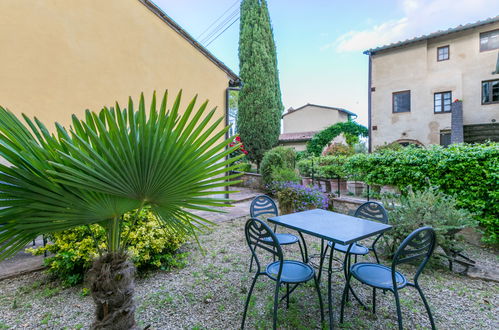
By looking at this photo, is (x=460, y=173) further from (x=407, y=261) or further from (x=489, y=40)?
(x=489, y=40)

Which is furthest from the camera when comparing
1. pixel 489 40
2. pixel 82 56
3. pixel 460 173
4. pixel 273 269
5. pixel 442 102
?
pixel 442 102

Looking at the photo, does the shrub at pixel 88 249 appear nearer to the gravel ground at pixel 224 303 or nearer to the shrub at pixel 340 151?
the gravel ground at pixel 224 303

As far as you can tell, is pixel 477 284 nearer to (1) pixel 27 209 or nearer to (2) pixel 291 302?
(2) pixel 291 302

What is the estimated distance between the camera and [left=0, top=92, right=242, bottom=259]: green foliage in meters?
1.27

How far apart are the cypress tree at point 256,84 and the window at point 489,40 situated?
10.7 m

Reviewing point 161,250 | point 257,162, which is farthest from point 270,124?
point 161,250

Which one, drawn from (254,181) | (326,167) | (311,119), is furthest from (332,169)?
(311,119)

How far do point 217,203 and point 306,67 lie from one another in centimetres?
1768

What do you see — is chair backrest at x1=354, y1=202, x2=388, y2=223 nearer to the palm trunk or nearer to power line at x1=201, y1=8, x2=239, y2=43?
the palm trunk

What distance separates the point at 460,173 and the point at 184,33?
7640 mm

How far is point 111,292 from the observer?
5.11 ft

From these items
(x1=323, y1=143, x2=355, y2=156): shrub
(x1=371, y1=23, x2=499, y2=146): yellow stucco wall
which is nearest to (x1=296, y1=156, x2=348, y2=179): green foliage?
(x1=323, y1=143, x2=355, y2=156): shrub

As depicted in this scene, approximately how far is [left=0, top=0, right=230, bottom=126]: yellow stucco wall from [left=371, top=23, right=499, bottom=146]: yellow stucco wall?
11.7 m

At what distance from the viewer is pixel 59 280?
10.6 ft
